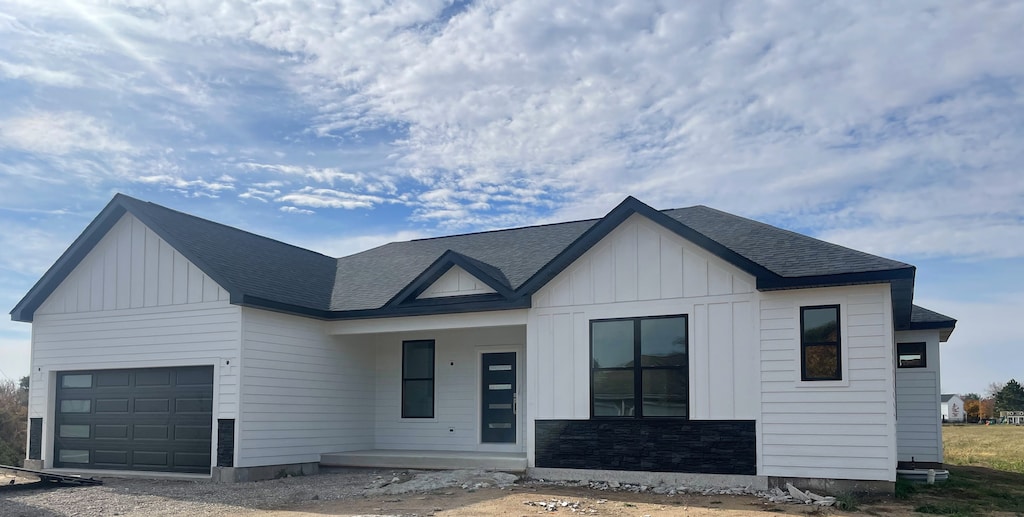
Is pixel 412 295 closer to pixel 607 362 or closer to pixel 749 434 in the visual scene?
pixel 607 362

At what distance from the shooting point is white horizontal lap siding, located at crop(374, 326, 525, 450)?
717 inches

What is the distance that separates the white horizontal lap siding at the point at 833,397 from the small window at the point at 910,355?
654 cm

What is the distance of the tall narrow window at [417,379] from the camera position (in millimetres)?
18859

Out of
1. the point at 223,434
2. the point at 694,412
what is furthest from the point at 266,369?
the point at 694,412

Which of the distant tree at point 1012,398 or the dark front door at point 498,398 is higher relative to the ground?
the dark front door at point 498,398

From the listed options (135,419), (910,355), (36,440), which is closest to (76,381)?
(36,440)

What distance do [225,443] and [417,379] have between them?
15.2ft

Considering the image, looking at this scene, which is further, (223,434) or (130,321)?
(130,321)

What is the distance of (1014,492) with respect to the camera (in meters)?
14.7

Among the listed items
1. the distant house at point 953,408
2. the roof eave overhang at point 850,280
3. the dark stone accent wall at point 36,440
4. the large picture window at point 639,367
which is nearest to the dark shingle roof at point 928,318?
the roof eave overhang at point 850,280

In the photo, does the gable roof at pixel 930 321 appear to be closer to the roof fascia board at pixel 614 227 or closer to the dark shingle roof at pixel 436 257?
the roof fascia board at pixel 614 227

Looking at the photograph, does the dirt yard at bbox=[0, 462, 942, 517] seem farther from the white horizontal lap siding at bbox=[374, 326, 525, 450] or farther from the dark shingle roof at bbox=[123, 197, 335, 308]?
the dark shingle roof at bbox=[123, 197, 335, 308]

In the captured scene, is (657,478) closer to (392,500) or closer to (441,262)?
(392,500)

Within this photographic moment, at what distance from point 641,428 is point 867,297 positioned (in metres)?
4.10
